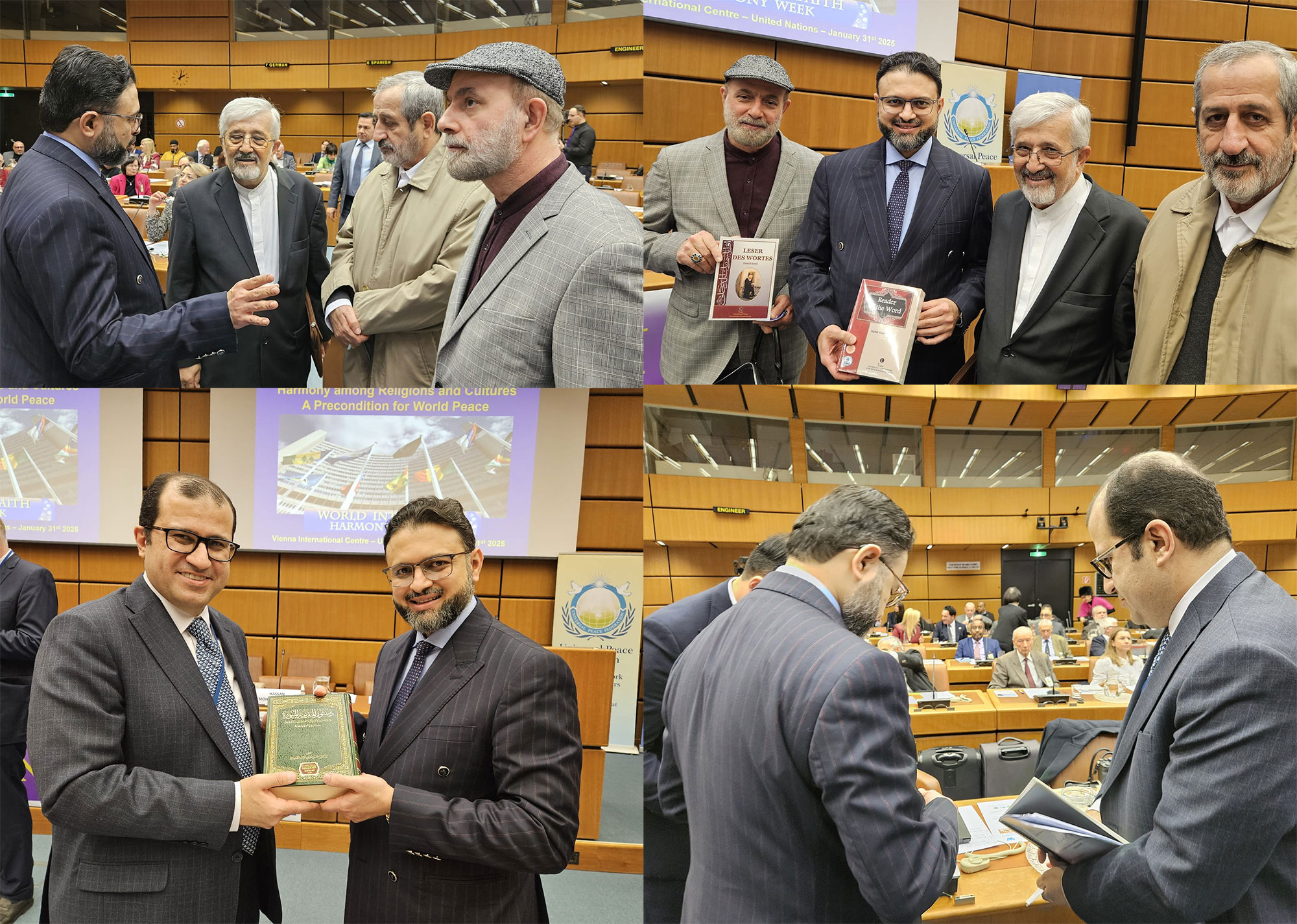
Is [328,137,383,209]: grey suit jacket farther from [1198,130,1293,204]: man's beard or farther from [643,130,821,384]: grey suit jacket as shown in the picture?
[1198,130,1293,204]: man's beard

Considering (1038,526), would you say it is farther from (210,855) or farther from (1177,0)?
(210,855)

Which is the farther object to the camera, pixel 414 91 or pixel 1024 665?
pixel 1024 665

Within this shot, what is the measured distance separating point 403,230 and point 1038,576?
2010 mm

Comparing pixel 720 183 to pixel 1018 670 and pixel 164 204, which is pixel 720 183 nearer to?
pixel 164 204

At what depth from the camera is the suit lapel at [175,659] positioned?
204 cm

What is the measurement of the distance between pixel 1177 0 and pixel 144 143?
2.51 metres

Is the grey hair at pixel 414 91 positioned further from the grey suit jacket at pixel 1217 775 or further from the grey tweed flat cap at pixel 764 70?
the grey suit jacket at pixel 1217 775

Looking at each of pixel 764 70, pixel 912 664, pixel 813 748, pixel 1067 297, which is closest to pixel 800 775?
pixel 813 748

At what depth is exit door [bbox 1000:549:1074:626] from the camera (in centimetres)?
244

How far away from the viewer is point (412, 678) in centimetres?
223

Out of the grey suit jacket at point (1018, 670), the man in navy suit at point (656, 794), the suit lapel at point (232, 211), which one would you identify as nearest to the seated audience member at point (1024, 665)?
the grey suit jacket at point (1018, 670)

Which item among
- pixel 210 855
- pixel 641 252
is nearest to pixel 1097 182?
pixel 641 252

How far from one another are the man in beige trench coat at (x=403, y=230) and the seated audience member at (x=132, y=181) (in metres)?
0.47

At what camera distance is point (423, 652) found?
225 centimetres
